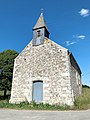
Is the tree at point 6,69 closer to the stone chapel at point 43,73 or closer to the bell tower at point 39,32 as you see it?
the stone chapel at point 43,73

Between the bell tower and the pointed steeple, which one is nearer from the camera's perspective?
the bell tower

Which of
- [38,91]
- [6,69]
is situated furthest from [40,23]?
[6,69]

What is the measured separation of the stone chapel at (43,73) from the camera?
44.2ft

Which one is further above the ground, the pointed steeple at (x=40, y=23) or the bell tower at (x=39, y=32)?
the pointed steeple at (x=40, y=23)

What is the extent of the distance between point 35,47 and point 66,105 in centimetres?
684

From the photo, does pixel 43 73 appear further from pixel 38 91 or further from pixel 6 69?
pixel 6 69

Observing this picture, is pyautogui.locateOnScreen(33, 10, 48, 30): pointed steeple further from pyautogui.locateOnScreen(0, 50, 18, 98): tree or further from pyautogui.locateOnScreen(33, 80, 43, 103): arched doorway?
pyautogui.locateOnScreen(0, 50, 18, 98): tree

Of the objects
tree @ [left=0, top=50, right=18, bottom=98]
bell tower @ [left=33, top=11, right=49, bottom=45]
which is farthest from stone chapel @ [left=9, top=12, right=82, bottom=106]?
tree @ [left=0, top=50, right=18, bottom=98]

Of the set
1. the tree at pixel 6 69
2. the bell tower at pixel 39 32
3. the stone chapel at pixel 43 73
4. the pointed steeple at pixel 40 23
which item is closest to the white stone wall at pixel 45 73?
the stone chapel at pixel 43 73

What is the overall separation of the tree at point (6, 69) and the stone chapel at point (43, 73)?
6.84 m

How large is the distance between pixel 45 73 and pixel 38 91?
1856mm

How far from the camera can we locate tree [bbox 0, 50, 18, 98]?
22344mm

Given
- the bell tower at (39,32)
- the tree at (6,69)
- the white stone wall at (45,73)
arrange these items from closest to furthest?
the white stone wall at (45,73) < the bell tower at (39,32) < the tree at (6,69)

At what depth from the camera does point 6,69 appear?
22906 millimetres
